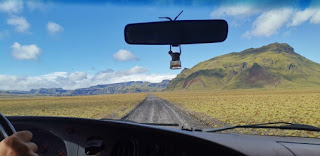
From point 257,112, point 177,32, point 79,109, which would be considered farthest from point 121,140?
point 79,109

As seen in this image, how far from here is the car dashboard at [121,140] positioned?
6.38ft

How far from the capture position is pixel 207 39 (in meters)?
2.99

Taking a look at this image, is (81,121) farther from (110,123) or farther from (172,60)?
(172,60)

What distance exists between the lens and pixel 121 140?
2.38 meters

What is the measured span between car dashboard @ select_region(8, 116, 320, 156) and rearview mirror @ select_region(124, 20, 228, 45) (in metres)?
1.05

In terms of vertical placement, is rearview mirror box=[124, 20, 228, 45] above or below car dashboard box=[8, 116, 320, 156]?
above

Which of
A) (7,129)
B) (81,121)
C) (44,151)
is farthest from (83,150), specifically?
(7,129)

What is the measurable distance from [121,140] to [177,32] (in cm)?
126

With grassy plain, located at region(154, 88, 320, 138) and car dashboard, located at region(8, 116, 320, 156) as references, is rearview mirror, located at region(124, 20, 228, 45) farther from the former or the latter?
grassy plain, located at region(154, 88, 320, 138)

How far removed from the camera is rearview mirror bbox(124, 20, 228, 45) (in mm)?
2814

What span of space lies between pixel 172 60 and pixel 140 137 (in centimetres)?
98

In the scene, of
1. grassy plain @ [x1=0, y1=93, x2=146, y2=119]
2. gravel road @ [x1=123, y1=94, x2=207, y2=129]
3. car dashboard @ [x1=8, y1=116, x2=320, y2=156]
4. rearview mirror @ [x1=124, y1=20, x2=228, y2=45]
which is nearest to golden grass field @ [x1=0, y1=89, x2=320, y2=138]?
grassy plain @ [x1=0, y1=93, x2=146, y2=119]

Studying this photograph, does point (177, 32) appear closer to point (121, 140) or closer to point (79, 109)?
point (121, 140)

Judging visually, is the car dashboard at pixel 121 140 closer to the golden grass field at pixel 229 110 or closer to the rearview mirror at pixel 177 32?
the rearview mirror at pixel 177 32
